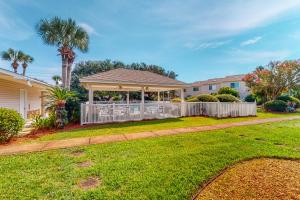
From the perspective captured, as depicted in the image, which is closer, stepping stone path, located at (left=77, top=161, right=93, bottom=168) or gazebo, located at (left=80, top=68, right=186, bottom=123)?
stepping stone path, located at (left=77, top=161, right=93, bottom=168)

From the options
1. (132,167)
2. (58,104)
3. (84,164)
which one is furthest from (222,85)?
(84,164)

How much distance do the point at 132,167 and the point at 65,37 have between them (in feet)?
65.7

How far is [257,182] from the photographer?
369cm

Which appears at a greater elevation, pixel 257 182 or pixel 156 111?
pixel 156 111

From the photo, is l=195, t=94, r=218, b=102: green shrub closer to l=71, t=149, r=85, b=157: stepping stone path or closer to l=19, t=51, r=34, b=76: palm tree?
l=71, t=149, r=85, b=157: stepping stone path

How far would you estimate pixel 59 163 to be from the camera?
4602 millimetres

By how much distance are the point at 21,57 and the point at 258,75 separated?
1557 inches

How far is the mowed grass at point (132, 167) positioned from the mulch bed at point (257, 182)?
27cm

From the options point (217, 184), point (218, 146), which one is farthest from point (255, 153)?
point (217, 184)

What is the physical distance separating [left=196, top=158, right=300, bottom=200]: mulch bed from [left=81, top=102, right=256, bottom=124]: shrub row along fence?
29.5ft

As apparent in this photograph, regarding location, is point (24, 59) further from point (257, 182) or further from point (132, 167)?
point (257, 182)

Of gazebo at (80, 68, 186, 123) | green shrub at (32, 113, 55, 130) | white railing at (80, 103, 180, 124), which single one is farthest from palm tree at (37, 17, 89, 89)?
green shrub at (32, 113, 55, 130)

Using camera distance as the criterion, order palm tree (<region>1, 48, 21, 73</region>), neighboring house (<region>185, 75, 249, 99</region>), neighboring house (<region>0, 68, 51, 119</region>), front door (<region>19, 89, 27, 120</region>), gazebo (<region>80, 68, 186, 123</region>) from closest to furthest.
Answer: neighboring house (<region>0, 68, 51, 119</region>)
gazebo (<region>80, 68, 186, 123</region>)
front door (<region>19, 89, 27, 120</region>)
palm tree (<region>1, 48, 21, 73</region>)
neighboring house (<region>185, 75, 249, 99</region>)

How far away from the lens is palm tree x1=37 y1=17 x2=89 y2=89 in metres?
19.1
